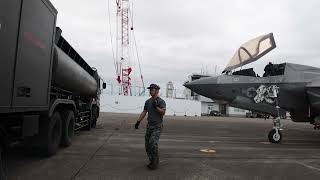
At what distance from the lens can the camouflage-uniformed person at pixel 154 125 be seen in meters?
7.68

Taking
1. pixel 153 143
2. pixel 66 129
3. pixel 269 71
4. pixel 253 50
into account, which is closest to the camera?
pixel 153 143

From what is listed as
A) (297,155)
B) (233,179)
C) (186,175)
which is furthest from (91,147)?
(297,155)

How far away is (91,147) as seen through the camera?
1073 centimetres

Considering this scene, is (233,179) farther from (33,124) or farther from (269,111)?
(269,111)

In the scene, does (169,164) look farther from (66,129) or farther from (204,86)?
(204,86)

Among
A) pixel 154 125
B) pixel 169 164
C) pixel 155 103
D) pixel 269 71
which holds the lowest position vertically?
pixel 169 164

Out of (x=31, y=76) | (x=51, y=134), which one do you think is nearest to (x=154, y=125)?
(x=51, y=134)

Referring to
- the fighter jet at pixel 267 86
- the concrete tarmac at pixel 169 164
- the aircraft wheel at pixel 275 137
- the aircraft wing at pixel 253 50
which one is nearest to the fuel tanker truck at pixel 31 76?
the concrete tarmac at pixel 169 164

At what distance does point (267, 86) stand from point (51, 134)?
887 centimetres

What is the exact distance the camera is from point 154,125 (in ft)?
25.6

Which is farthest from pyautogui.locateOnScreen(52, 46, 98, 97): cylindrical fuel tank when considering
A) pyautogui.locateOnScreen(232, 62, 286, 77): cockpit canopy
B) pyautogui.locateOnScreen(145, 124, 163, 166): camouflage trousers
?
pyautogui.locateOnScreen(232, 62, 286, 77): cockpit canopy

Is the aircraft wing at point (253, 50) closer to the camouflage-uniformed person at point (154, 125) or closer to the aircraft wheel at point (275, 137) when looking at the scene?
the aircraft wheel at point (275, 137)

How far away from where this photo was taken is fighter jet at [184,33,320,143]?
13.9 metres

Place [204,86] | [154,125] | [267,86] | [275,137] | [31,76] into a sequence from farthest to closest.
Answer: [204,86], [267,86], [275,137], [154,125], [31,76]
